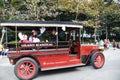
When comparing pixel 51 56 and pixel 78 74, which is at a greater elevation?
pixel 51 56

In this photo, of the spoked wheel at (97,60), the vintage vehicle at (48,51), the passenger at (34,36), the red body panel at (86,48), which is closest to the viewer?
the vintage vehicle at (48,51)

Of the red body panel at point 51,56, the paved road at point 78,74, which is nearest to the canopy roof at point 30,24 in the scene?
the red body panel at point 51,56

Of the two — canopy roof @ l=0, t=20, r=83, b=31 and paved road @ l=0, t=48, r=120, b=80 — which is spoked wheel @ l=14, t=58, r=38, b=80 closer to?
paved road @ l=0, t=48, r=120, b=80

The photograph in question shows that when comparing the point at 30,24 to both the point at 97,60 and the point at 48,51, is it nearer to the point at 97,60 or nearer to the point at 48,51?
the point at 48,51

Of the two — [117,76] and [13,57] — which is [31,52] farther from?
[117,76]

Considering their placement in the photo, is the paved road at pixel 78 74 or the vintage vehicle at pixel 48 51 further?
the paved road at pixel 78 74

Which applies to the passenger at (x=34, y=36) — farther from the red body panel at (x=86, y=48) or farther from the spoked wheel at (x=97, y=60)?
the spoked wheel at (x=97, y=60)

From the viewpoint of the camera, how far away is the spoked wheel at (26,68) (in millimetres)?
7330

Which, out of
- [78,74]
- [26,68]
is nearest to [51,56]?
[26,68]

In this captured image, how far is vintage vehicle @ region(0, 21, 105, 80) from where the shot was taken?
7430 mm

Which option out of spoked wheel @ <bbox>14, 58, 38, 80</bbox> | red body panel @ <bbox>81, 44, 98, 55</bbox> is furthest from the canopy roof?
spoked wheel @ <bbox>14, 58, 38, 80</bbox>

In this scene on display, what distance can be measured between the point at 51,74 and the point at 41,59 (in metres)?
0.93

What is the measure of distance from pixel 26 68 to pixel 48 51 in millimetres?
1084

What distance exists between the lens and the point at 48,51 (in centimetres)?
788
